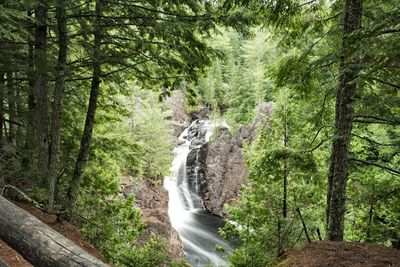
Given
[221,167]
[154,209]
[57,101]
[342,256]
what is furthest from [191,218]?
[342,256]

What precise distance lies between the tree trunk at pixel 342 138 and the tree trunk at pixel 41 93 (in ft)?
16.4

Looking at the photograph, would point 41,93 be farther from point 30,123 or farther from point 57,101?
point 30,123

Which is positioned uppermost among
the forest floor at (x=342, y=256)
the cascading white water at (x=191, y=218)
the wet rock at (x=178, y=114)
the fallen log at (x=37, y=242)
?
the wet rock at (x=178, y=114)

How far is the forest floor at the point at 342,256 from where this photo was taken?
15.1 feet

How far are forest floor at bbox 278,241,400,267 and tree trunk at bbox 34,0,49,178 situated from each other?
179 inches

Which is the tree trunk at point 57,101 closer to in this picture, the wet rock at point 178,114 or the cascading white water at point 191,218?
the cascading white water at point 191,218

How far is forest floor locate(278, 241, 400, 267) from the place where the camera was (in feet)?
15.1

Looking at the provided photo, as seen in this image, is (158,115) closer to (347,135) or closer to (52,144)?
(52,144)

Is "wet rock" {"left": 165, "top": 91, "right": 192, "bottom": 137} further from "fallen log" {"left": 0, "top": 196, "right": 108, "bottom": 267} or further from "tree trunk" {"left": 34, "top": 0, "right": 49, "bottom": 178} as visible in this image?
"fallen log" {"left": 0, "top": 196, "right": 108, "bottom": 267}

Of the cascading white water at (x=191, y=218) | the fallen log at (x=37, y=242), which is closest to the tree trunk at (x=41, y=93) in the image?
the fallen log at (x=37, y=242)

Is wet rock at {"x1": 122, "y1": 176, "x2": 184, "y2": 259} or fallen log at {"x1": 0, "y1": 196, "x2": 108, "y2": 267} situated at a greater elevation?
fallen log at {"x1": 0, "y1": 196, "x2": 108, "y2": 267}

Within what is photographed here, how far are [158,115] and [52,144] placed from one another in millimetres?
17234

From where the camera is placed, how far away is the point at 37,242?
3037 mm

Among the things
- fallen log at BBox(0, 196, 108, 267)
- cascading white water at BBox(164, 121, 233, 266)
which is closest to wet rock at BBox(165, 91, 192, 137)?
cascading white water at BBox(164, 121, 233, 266)
